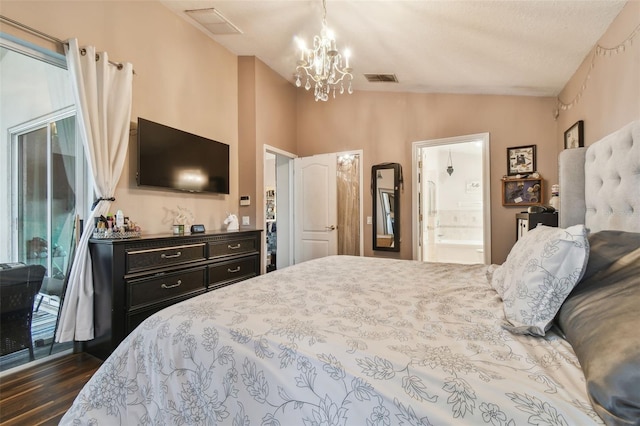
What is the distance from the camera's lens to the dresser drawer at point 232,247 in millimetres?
3139

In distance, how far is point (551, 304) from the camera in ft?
3.52

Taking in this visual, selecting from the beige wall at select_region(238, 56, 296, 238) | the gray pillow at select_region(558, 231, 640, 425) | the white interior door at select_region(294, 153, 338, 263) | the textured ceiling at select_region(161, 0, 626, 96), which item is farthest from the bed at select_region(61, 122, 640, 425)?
the white interior door at select_region(294, 153, 338, 263)

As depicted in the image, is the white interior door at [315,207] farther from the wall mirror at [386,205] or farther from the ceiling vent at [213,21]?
the ceiling vent at [213,21]

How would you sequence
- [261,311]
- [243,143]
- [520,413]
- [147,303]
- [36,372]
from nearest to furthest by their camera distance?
[520,413] → [261,311] → [36,372] → [147,303] → [243,143]

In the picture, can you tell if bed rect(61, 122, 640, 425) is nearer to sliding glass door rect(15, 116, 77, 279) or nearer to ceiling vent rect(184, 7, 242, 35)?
sliding glass door rect(15, 116, 77, 279)

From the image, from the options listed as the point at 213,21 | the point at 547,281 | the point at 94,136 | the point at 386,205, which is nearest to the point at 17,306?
the point at 94,136

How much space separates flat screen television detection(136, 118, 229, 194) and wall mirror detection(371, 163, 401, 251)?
210cm

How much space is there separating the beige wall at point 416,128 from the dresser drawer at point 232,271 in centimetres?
176

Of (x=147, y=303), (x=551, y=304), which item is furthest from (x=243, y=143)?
(x=551, y=304)

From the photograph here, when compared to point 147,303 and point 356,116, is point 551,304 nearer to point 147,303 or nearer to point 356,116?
point 147,303

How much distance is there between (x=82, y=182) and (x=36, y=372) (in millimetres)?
1457

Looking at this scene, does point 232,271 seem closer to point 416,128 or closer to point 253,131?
point 253,131

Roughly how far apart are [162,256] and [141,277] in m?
0.23

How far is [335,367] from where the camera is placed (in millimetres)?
894
